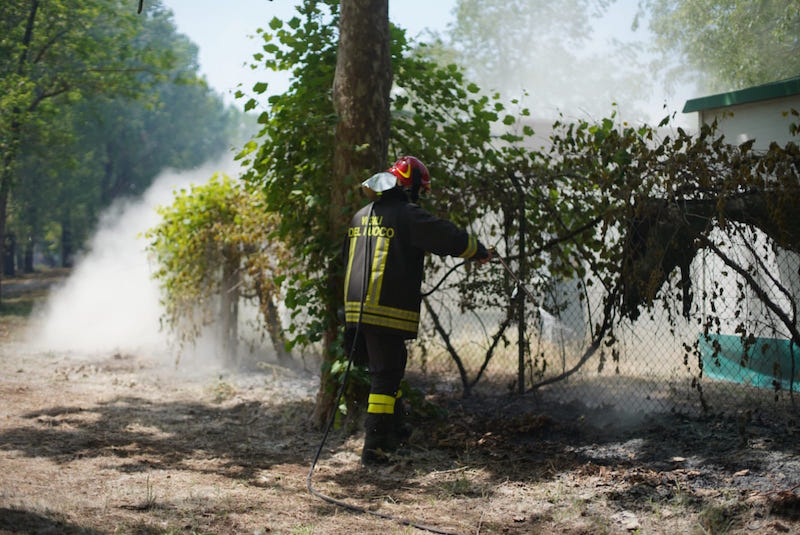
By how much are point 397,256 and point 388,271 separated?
0.13 m

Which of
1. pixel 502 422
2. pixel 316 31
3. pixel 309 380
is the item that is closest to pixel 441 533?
pixel 502 422

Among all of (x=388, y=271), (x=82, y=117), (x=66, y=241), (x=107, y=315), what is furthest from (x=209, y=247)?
(x=66, y=241)

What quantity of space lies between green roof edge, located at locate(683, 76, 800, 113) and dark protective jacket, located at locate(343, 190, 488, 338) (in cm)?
413

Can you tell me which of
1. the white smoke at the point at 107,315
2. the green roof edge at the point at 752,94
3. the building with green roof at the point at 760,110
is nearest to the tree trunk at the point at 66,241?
the white smoke at the point at 107,315

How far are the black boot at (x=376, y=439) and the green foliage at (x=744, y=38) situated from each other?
65.2 feet

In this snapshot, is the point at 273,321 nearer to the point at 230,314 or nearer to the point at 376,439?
the point at 230,314

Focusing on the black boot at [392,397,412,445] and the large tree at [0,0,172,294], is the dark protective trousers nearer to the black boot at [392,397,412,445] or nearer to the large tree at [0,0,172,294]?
the black boot at [392,397,412,445]

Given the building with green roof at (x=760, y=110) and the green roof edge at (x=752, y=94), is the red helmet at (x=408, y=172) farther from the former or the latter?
the green roof edge at (x=752, y=94)

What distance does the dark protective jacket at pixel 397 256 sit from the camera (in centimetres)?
543

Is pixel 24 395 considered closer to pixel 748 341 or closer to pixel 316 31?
pixel 316 31

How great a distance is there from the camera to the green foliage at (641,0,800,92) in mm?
21781

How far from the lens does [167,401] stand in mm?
8352

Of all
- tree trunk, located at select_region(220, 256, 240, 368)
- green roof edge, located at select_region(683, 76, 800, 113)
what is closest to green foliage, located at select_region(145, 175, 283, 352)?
tree trunk, located at select_region(220, 256, 240, 368)

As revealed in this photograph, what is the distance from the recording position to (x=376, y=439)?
5.68m
